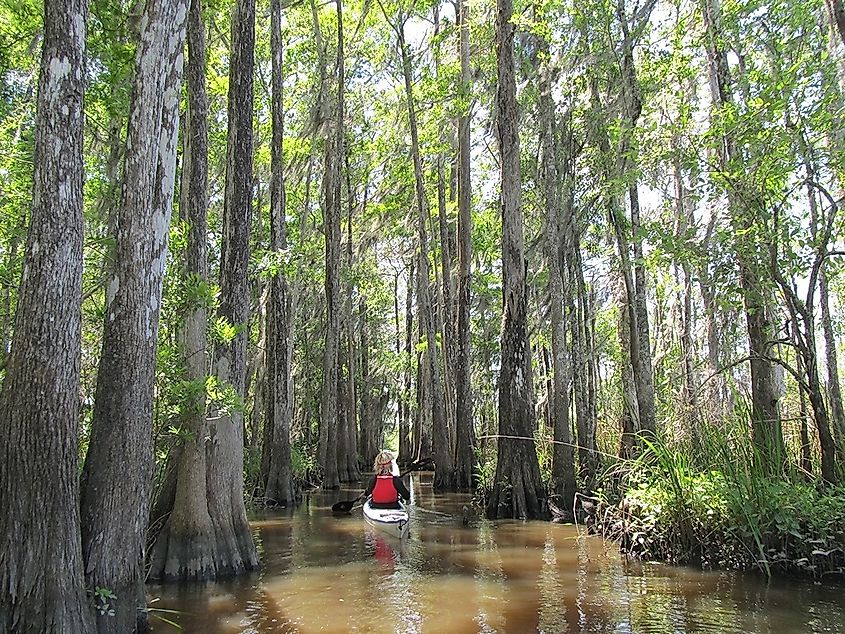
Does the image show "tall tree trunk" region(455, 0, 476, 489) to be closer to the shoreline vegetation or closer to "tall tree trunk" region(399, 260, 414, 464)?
the shoreline vegetation

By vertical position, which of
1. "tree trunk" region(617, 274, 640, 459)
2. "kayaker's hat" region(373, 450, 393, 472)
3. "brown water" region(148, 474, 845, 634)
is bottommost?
"brown water" region(148, 474, 845, 634)

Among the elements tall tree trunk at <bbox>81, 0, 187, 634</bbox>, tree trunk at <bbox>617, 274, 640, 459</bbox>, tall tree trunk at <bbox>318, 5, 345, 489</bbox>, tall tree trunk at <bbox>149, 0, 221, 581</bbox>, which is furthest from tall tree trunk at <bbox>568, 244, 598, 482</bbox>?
tall tree trunk at <bbox>81, 0, 187, 634</bbox>

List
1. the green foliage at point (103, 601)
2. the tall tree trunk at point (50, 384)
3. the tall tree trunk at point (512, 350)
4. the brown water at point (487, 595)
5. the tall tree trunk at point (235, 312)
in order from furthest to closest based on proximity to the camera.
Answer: the tall tree trunk at point (512, 350) → the tall tree trunk at point (235, 312) → the brown water at point (487, 595) → the green foliage at point (103, 601) → the tall tree trunk at point (50, 384)

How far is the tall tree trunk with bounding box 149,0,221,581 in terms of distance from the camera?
756cm

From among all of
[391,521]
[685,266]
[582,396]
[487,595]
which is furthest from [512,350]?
[487,595]

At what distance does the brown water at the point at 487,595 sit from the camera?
5809mm

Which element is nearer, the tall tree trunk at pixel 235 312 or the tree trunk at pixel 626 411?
the tall tree trunk at pixel 235 312

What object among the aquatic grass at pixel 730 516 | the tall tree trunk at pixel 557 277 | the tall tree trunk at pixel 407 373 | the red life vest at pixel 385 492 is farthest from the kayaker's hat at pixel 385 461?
the tall tree trunk at pixel 407 373

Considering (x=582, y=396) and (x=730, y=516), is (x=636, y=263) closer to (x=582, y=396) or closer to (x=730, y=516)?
(x=582, y=396)

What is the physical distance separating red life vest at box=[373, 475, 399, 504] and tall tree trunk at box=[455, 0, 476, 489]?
4519 mm

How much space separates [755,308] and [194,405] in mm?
7220

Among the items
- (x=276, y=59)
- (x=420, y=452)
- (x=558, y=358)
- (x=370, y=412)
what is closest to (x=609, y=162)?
(x=558, y=358)

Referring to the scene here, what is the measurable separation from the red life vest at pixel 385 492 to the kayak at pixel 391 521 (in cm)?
41

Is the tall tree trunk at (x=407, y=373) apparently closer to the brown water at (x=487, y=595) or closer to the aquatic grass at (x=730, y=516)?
the brown water at (x=487, y=595)
